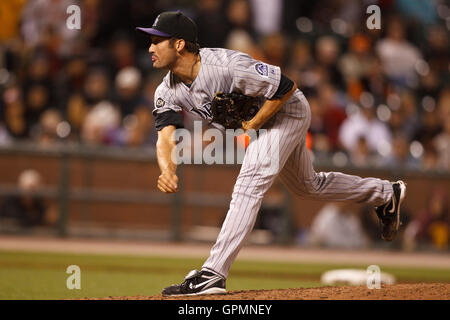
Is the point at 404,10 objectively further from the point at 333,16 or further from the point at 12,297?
the point at 12,297

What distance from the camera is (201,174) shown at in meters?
12.0

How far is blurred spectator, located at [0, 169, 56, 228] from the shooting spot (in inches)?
455

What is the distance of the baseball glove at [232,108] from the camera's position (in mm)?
5359

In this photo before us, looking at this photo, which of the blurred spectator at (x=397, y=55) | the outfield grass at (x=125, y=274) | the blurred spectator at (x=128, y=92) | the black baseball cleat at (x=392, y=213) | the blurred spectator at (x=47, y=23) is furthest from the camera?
the blurred spectator at (x=397, y=55)

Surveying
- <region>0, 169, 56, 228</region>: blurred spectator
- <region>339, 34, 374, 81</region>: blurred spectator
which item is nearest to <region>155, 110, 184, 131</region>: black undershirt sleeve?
<region>0, 169, 56, 228</region>: blurred spectator

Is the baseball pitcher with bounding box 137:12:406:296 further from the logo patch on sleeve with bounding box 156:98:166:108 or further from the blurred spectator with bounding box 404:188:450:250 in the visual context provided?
the blurred spectator with bounding box 404:188:450:250

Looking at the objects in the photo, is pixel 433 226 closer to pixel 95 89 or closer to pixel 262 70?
pixel 95 89

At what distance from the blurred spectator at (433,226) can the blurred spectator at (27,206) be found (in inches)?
205

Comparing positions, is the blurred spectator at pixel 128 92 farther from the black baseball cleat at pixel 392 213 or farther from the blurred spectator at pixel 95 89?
the black baseball cleat at pixel 392 213

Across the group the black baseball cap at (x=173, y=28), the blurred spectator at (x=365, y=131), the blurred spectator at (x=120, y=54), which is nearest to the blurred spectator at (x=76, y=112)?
the blurred spectator at (x=120, y=54)

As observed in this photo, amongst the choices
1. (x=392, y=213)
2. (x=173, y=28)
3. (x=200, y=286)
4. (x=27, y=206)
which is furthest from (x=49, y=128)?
(x=200, y=286)

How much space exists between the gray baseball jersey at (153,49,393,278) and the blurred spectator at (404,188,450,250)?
250 inches

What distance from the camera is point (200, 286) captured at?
5203 mm

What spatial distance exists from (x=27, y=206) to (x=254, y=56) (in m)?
4.00
